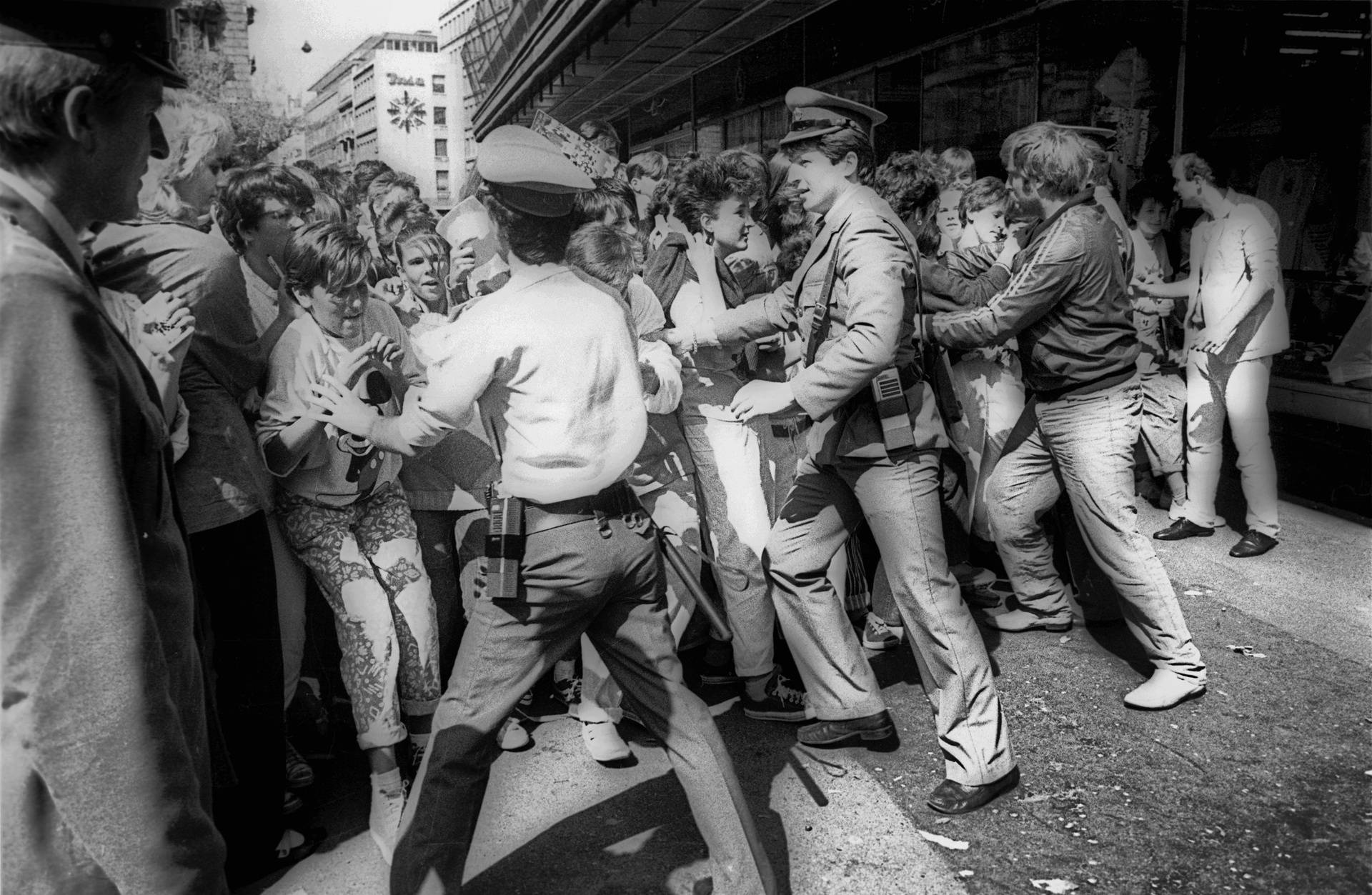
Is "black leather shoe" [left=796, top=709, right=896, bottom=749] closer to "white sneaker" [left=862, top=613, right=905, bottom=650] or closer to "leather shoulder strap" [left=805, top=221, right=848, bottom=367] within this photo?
"white sneaker" [left=862, top=613, right=905, bottom=650]

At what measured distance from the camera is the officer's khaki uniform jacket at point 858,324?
134 inches

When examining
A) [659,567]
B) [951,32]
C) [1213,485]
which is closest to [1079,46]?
[951,32]

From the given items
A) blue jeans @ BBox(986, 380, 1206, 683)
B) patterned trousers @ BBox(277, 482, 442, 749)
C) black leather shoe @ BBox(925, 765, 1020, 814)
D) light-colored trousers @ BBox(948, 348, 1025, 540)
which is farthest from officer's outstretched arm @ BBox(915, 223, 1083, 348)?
patterned trousers @ BBox(277, 482, 442, 749)

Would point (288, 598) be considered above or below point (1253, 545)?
above

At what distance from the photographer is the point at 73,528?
4.80 feet

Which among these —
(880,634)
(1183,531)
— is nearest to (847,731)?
(880,634)

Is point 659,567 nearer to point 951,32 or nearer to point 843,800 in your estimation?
point 843,800

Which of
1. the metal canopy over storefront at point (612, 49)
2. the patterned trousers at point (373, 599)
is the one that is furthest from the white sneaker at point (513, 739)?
the metal canopy over storefront at point (612, 49)

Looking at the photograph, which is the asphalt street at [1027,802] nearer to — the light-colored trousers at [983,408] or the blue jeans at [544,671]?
the blue jeans at [544,671]

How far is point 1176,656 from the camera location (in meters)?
4.07

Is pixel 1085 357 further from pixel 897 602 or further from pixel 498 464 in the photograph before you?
pixel 498 464

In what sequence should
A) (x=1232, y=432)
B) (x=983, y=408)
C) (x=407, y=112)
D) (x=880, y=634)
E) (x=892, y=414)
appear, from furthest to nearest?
(x=1232, y=432) → (x=983, y=408) → (x=407, y=112) → (x=880, y=634) → (x=892, y=414)

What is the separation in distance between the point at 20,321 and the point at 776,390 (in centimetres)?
240

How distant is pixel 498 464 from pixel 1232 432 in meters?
4.57
